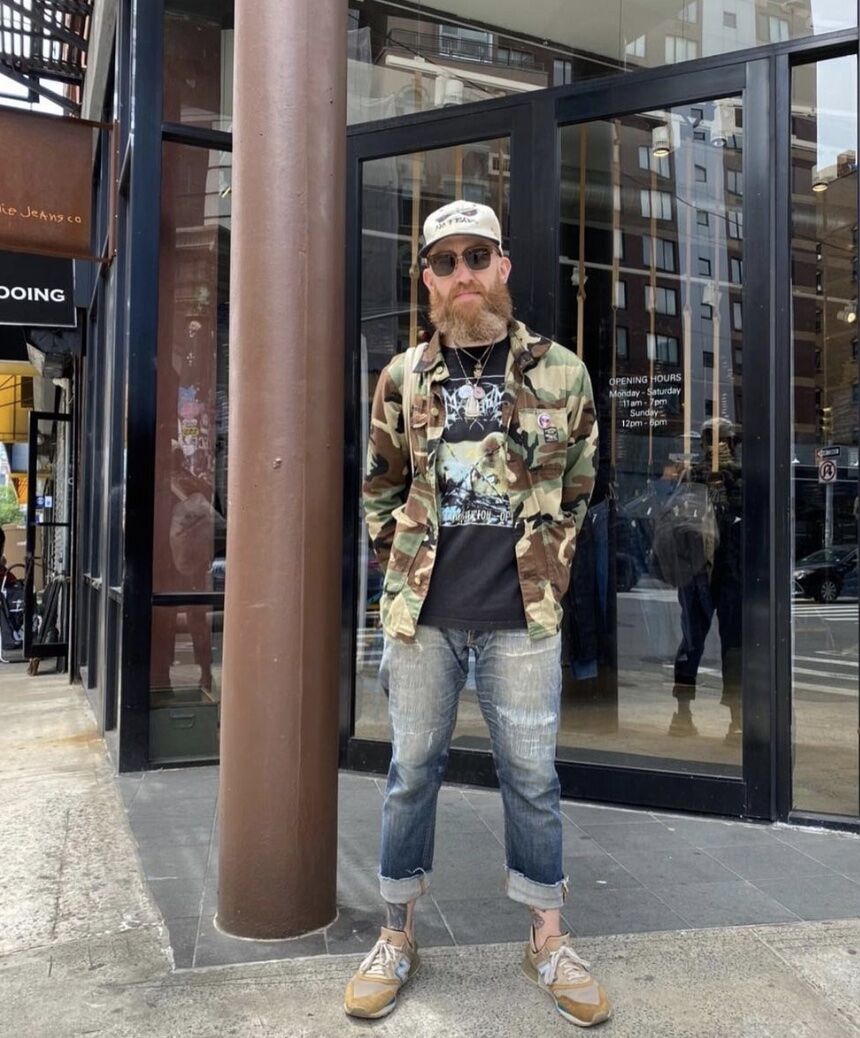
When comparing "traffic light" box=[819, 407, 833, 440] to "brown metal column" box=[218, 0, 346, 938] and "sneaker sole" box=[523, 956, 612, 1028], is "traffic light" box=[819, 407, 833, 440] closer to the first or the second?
"brown metal column" box=[218, 0, 346, 938]

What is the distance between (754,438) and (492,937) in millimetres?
2367

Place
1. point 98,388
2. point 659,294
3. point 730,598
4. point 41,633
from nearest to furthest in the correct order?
1. point 730,598
2. point 659,294
3. point 98,388
4. point 41,633

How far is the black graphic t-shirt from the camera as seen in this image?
239cm

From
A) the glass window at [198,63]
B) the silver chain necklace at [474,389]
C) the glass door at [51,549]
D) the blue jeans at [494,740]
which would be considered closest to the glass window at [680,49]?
the glass window at [198,63]

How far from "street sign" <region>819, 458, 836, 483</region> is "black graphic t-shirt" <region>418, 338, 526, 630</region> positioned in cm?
238

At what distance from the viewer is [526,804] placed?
244 cm

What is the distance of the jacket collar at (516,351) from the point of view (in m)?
2.46

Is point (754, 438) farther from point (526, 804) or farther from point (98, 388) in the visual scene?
point (98, 388)

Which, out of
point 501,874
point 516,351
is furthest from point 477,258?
point 501,874

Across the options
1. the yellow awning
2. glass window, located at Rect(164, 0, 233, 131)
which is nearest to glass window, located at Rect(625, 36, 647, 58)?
glass window, located at Rect(164, 0, 233, 131)

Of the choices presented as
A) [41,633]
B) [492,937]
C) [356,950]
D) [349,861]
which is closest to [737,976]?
[492,937]

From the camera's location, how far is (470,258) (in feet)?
8.01

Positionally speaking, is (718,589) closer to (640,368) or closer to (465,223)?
(640,368)

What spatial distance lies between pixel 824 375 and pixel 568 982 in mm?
3043
